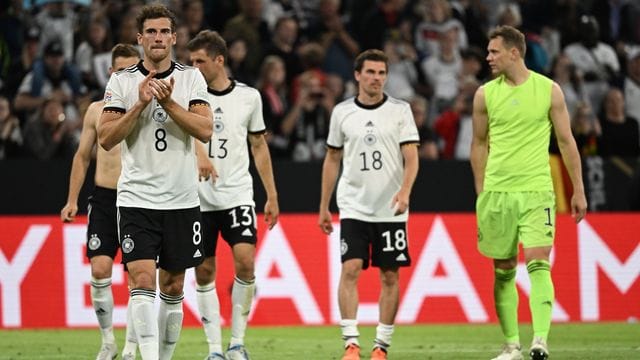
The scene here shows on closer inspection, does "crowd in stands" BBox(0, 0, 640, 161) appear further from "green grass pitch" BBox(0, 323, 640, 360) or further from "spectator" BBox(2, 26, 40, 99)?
"green grass pitch" BBox(0, 323, 640, 360)

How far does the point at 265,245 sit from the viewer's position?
48.3 feet

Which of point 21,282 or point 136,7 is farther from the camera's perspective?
point 136,7

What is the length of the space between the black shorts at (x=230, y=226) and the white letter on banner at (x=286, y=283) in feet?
13.4

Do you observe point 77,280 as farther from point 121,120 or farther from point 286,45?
point 121,120

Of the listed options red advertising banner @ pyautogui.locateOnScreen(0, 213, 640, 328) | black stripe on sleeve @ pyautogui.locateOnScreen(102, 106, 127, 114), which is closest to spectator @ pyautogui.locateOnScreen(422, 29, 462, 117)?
red advertising banner @ pyautogui.locateOnScreen(0, 213, 640, 328)

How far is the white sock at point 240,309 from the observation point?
1028 cm

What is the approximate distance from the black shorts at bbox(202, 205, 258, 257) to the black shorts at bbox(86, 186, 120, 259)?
743 millimetres

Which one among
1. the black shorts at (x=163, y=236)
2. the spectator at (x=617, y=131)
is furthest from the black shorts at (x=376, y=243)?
the spectator at (x=617, y=131)

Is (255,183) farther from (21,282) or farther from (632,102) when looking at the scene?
(632,102)

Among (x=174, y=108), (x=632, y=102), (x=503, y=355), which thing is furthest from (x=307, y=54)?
(x=174, y=108)

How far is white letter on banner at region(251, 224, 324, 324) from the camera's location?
1464cm

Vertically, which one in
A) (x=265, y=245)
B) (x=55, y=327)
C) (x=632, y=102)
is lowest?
(x=55, y=327)

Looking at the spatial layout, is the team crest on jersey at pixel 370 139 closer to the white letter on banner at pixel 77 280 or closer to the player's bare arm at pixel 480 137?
the player's bare arm at pixel 480 137

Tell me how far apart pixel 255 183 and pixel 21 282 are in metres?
2.87
